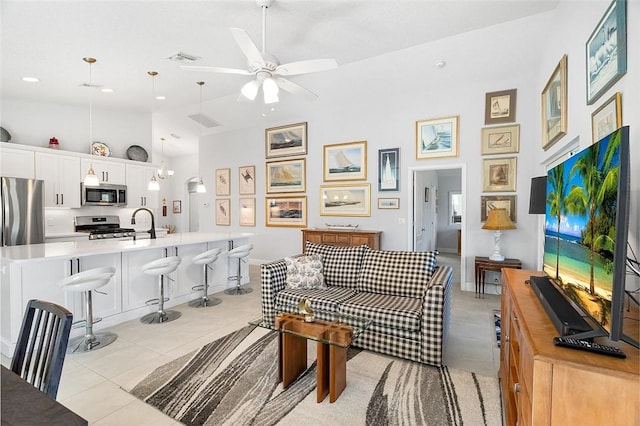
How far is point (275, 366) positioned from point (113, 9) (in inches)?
151

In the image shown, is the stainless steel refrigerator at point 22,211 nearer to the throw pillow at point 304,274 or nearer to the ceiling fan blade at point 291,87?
the throw pillow at point 304,274

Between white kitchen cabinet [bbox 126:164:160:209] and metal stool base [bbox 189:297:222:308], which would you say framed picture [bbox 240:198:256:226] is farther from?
metal stool base [bbox 189:297:222:308]

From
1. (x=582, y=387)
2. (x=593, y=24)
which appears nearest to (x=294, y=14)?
(x=593, y=24)

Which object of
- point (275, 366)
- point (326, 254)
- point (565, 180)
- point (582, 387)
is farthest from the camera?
point (326, 254)

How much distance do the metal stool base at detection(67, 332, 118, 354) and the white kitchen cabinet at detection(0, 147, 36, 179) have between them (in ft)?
11.6

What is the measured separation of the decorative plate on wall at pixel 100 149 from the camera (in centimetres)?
591

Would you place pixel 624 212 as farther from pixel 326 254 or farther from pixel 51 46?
pixel 51 46

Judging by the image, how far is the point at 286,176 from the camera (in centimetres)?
674

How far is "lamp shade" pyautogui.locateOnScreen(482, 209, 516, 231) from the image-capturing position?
434 centimetres

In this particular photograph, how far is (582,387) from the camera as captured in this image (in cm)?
95

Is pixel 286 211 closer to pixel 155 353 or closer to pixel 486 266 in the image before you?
pixel 486 266

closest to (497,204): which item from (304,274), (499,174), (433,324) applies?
(499,174)

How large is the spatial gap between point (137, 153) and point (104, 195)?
3.93 ft

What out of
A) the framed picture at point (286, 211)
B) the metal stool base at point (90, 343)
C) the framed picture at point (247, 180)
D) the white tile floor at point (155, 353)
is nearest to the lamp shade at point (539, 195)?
the white tile floor at point (155, 353)
